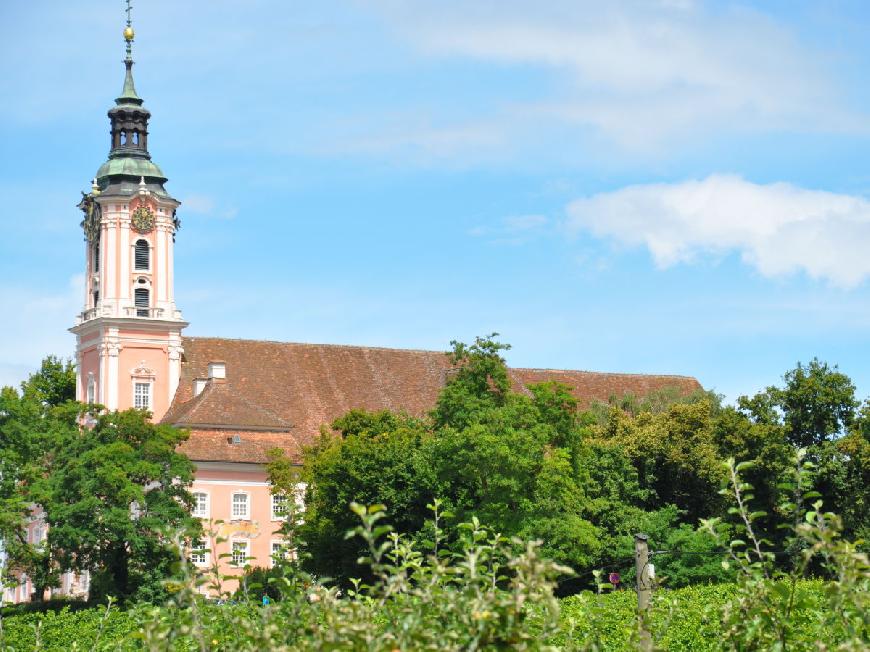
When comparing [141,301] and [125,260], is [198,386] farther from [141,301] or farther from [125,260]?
[125,260]

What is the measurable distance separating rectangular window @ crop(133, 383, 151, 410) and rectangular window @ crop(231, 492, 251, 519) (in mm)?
6934

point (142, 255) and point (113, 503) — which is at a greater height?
point (142, 255)

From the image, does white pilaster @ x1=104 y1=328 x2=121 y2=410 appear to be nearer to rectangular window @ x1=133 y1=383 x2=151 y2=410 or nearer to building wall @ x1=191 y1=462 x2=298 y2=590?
rectangular window @ x1=133 y1=383 x2=151 y2=410

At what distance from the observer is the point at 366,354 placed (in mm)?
75438

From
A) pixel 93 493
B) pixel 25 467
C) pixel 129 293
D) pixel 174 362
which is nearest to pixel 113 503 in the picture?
pixel 93 493

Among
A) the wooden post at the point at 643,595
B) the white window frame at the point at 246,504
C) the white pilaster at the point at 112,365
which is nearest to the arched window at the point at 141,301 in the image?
the white pilaster at the point at 112,365

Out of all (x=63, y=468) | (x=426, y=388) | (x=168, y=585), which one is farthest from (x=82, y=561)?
(x=168, y=585)

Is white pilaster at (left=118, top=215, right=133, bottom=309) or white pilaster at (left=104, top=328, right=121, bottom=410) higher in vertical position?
white pilaster at (left=118, top=215, right=133, bottom=309)

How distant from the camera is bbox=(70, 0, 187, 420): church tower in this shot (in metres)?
68.9

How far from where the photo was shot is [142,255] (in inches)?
2766

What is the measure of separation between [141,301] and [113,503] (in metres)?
18.2

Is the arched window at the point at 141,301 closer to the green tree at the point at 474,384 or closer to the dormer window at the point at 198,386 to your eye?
the dormer window at the point at 198,386

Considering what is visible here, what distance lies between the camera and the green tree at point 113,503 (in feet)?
173

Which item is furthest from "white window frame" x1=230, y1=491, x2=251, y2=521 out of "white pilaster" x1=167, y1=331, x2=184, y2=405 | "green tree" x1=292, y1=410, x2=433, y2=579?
"green tree" x1=292, y1=410, x2=433, y2=579
